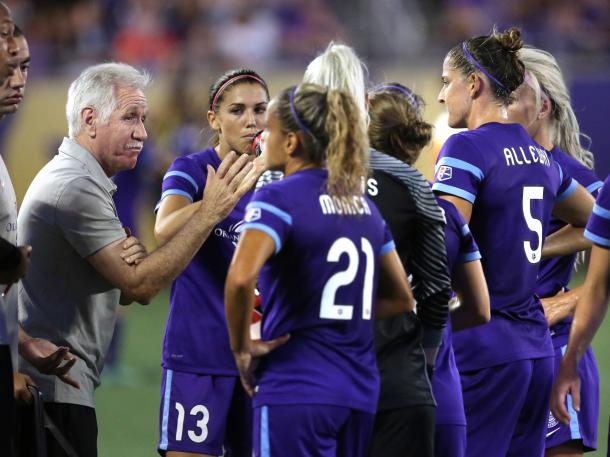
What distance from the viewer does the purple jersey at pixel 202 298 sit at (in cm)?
513

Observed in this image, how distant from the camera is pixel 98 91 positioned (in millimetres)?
4863

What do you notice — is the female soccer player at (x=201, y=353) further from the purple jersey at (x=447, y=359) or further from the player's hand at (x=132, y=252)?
the purple jersey at (x=447, y=359)

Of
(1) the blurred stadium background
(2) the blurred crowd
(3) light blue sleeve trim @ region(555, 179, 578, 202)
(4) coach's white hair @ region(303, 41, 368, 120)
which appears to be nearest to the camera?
(4) coach's white hair @ region(303, 41, 368, 120)

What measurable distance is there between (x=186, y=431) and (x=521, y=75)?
7.02 feet

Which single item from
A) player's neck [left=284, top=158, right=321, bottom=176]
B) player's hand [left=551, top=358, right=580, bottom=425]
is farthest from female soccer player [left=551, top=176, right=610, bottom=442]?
player's neck [left=284, top=158, right=321, bottom=176]

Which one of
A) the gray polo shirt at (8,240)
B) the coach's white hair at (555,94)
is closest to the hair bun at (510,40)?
the coach's white hair at (555,94)

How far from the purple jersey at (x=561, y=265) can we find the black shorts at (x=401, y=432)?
1562 mm

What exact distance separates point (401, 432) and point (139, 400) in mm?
5469

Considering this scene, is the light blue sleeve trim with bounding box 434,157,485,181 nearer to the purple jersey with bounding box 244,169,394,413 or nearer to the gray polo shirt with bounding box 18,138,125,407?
the purple jersey with bounding box 244,169,394,413

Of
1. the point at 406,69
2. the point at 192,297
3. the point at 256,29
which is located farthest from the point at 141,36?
the point at 192,297

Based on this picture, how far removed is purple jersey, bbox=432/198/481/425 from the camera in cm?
447

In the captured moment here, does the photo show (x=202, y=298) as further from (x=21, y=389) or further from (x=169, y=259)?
(x=21, y=389)

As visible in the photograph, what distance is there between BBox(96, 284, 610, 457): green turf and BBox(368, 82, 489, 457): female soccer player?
3.29m

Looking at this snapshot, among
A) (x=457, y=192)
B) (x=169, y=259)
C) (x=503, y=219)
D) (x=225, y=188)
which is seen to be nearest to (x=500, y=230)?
(x=503, y=219)
